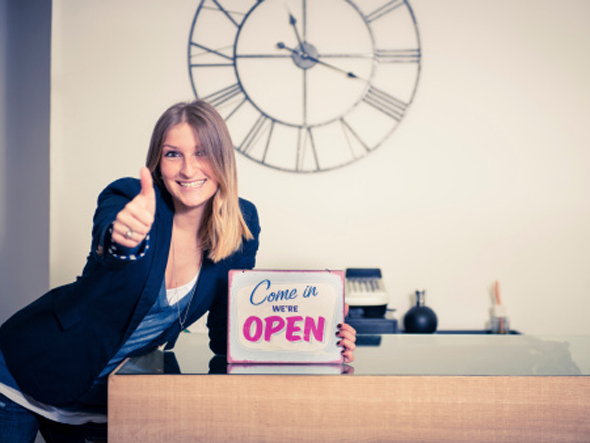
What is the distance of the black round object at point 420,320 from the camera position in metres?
2.47

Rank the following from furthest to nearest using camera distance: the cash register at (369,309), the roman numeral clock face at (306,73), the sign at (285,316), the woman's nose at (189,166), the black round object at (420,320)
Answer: the roman numeral clock face at (306,73)
the black round object at (420,320)
the cash register at (369,309)
the woman's nose at (189,166)
the sign at (285,316)

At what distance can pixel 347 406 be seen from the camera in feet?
3.56

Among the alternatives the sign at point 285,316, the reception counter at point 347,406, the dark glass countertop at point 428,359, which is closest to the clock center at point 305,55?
the dark glass countertop at point 428,359

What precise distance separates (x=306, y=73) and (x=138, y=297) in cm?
175

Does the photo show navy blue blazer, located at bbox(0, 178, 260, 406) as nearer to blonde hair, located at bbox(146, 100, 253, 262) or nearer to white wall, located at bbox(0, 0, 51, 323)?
blonde hair, located at bbox(146, 100, 253, 262)

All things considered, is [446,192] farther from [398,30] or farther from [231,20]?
[231,20]

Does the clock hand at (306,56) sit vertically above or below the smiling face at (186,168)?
above

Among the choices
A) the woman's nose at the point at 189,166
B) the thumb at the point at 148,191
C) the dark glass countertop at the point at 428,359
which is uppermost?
the woman's nose at the point at 189,166

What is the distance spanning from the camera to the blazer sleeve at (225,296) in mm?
1338

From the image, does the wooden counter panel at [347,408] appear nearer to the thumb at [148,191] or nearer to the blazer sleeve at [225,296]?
the blazer sleeve at [225,296]

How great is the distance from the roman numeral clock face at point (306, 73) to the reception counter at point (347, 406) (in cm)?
170

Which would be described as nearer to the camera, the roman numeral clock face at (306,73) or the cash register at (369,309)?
the cash register at (369,309)

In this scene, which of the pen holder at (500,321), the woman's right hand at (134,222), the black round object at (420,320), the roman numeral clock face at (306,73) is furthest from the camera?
the roman numeral clock face at (306,73)

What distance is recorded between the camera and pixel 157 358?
123 centimetres
